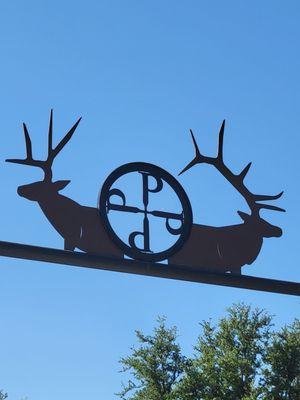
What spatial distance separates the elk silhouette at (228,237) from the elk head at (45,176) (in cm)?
98

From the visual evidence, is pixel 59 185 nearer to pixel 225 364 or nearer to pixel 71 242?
pixel 71 242

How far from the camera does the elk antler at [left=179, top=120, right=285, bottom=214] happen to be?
6207 mm

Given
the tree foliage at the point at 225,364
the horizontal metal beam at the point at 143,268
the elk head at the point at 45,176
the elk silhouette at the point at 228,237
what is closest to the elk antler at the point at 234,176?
the elk silhouette at the point at 228,237

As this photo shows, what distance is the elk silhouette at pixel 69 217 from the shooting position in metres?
5.45

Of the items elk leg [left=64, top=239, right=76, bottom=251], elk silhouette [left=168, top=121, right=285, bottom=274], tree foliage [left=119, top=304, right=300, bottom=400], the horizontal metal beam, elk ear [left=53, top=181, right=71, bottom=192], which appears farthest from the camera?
tree foliage [left=119, top=304, right=300, bottom=400]

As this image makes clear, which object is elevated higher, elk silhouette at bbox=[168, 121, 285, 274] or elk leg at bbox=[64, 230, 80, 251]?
elk silhouette at bbox=[168, 121, 285, 274]

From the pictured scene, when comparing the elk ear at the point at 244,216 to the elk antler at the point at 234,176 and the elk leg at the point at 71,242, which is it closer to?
the elk antler at the point at 234,176

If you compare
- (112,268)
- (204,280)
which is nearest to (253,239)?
(204,280)

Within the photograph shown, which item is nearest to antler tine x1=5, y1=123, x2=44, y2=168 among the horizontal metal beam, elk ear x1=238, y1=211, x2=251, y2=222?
the horizontal metal beam

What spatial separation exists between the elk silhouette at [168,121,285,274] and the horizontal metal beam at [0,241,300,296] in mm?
159

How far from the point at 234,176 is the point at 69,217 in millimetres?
1439

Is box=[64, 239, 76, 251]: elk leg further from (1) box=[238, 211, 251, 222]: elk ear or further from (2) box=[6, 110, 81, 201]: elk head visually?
(1) box=[238, 211, 251, 222]: elk ear


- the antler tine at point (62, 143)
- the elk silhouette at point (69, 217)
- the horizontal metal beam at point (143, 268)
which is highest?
the antler tine at point (62, 143)

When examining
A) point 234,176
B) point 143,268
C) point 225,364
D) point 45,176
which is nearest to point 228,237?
point 234,176
